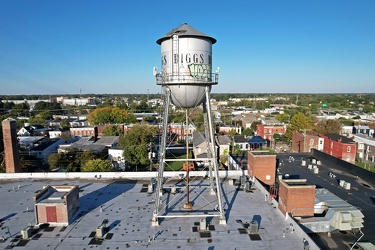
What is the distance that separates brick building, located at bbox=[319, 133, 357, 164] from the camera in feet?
137

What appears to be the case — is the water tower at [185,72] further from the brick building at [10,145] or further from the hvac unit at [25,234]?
the brick building at [10,145]

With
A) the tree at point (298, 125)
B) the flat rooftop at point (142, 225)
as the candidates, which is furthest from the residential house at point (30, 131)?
the tree at point (298, 125)

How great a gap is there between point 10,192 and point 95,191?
6.21 m

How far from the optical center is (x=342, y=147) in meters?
42.0

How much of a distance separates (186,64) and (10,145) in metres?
18.4

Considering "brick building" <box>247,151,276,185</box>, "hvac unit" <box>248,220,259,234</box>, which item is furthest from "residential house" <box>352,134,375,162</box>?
"hvac unit" <box>248,220,259,234</box>

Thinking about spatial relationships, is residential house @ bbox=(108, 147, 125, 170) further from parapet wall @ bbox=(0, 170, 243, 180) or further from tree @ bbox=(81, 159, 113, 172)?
parapet wall @ bbox=(0, 170, 243, 180)

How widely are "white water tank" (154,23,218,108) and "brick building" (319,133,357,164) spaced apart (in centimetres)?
3528

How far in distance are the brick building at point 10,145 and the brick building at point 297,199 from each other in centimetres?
2237

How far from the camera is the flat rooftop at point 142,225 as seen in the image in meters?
13.1

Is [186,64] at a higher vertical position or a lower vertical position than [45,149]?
higher

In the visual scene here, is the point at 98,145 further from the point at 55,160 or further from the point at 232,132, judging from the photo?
the point at 232,132

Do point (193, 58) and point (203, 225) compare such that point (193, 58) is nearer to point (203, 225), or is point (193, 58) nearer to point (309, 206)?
point (203, 225)

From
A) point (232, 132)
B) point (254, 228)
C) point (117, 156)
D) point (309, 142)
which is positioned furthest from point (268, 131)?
point (254, 228)
